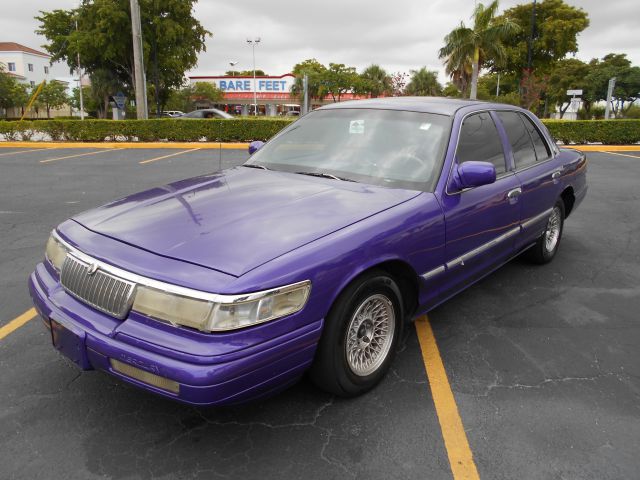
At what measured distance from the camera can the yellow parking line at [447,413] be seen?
2316 mm

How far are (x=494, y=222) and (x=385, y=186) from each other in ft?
3.28

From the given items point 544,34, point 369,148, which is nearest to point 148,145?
point 369,148

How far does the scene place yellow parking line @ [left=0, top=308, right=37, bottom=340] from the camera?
138 inches

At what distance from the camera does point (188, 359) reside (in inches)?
81.5

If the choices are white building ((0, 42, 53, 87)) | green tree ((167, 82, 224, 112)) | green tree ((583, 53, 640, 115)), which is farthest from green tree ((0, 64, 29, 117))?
green tree ((583, 53, 640, 115))

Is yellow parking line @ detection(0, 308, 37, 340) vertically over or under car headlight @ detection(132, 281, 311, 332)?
under

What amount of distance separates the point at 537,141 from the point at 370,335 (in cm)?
295

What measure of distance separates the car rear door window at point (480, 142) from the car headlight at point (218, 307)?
6.01ft

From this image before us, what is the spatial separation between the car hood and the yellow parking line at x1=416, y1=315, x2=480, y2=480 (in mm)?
1090

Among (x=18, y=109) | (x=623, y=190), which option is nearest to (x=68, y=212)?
(x=623, y=190)

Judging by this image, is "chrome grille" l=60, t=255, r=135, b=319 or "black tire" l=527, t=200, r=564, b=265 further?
"black tire" l=527, t=200, r=564, b=265

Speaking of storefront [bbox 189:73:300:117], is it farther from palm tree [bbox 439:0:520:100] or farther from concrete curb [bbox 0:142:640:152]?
concrete curb [bbox 0:142:640:152]

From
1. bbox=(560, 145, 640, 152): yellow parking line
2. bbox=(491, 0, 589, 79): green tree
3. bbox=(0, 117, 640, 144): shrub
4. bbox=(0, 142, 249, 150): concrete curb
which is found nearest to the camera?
bbox=(560, 145, 640, 152): yellow parking line

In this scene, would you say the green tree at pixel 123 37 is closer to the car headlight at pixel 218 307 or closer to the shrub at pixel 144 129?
the shrub at pixel 144 129
